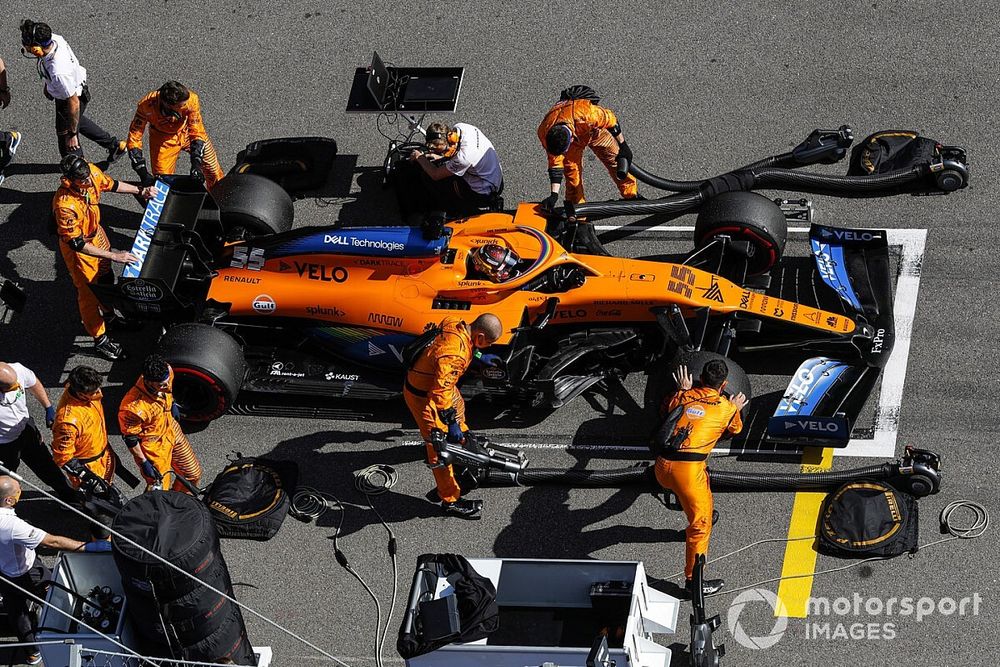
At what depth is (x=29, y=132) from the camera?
50.0 feet

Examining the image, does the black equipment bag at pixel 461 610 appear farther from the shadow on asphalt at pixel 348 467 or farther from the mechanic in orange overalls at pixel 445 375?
the shadow on asphalt at pixel 348 467

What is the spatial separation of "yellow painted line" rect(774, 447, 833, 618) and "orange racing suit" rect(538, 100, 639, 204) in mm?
3451

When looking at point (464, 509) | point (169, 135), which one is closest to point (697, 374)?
point (464, 509)

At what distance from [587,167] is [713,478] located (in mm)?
4448

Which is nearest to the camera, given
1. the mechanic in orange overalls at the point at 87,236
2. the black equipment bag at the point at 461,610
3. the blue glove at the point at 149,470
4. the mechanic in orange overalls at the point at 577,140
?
the black equipment bag at the point at 461,610

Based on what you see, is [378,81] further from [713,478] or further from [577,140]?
[713,478]

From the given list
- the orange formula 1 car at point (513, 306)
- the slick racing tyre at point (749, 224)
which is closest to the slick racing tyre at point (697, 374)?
the orange formula 1 car at point (513, 306)

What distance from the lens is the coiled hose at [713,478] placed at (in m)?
10.7

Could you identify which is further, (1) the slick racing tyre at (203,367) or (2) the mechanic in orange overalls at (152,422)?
(1) the slick racing tyre at (203,367)

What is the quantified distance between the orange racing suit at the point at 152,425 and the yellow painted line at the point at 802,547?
4.89 meters

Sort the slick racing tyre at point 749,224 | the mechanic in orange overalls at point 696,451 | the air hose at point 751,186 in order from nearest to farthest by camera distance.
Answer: the mechanic in orange overalls at point 696,451
the slick racing tyre at point 749,224
the air hose at point 751,186

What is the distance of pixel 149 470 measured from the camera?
10.4 m

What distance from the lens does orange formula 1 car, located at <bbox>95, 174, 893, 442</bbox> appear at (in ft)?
37.0

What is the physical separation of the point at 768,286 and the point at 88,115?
812 cm
